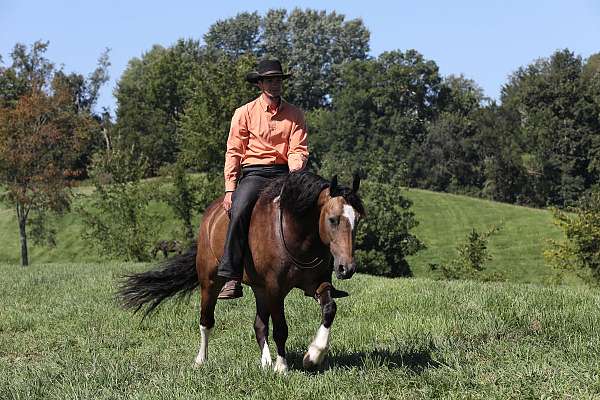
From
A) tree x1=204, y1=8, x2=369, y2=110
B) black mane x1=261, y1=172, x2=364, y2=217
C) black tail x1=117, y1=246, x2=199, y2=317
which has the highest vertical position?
tree x1=204, y1=8, x2=369, y2=110

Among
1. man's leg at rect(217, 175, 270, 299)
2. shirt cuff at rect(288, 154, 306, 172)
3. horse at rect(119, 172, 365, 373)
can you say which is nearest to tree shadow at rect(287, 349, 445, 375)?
horse at rect(119, 172, 365, 373)

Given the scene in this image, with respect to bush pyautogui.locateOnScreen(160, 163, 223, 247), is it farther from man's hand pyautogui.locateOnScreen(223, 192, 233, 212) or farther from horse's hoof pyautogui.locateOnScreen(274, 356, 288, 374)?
horse's hoof pyautogui.locateOnScreen(274, 356, 288, 374)

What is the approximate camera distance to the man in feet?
24.0

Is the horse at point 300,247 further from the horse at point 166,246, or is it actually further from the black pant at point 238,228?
the horse at point 166,246

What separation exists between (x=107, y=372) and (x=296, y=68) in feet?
359

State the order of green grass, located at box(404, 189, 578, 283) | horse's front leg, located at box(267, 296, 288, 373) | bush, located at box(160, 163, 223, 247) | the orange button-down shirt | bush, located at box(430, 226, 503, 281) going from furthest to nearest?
green grass, located at box(404, 189, 578, 283), bush, located at box(160, 163, 223, 247), bush, located at box(430, 226, 503, 281), the orange button-down shirt, horse's front leg, located at box(267, 296, 288, 373)

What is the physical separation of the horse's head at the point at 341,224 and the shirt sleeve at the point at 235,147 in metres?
1.67

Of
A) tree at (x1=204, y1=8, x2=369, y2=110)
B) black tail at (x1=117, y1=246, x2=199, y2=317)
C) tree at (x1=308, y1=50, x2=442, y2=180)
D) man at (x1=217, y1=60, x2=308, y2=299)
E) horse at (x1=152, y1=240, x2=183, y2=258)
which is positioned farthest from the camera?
tree at (x1=204, y1=8, x2=369, y2=110)

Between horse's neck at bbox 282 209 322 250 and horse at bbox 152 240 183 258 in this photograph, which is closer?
horse's neck at bbox 282 209 322 250

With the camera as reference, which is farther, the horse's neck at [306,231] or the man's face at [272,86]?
the man's face at [272,86]

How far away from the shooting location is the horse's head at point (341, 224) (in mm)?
6029

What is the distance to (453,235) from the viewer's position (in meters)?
58.7

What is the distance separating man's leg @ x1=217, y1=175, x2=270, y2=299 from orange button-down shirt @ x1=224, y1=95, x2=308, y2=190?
439 millimetres

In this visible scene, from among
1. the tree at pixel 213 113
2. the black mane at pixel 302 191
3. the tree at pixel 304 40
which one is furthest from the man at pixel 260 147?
the tree at pixel 304 40
